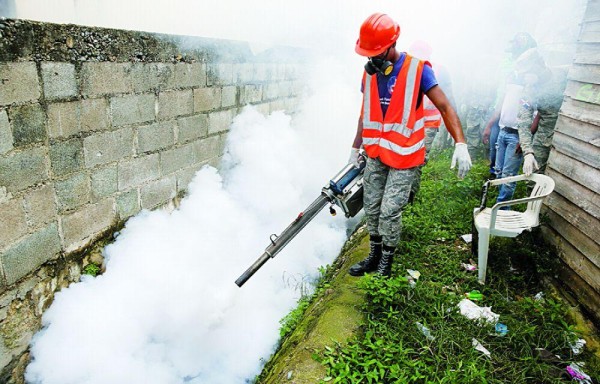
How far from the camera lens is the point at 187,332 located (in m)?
3.32

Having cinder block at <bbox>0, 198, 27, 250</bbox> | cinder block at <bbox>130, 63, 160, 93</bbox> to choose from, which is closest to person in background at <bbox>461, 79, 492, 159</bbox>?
cinder block at <bbox>130, 63, 160, 93</bbox>

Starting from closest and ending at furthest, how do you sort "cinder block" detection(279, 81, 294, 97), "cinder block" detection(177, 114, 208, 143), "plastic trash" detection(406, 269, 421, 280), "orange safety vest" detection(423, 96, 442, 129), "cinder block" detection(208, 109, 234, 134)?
1. "plastic trash" detection(406, 269, 421, 280)
2. "cinder block" detection(177, 114, 208, 143)
3. "cinder block" detection(208, 109, 234, 134)
4. "orange safety vest" detection(423, 96, 442, 129)
5. "cinder block" detection(279, 81, 294, 97)

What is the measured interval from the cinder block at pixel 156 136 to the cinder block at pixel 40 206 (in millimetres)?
930

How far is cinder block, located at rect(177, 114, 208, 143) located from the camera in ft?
13.2

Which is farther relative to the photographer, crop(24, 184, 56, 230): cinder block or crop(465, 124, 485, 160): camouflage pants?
crop(465, 124, 485, 160): camouflage pants

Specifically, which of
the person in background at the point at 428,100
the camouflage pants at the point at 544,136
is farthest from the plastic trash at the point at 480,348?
the camouflage pants at the point at 544,136

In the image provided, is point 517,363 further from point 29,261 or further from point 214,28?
point 214,28

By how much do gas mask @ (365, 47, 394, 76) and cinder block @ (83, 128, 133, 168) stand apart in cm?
212

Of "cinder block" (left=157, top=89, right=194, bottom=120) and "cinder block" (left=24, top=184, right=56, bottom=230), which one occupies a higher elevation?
"cinder block" (left=157, top=89, right=194, bottom=120)

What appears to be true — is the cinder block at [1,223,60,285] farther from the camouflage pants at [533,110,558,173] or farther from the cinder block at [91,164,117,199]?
the camouflage pants at [533,110,558,173]

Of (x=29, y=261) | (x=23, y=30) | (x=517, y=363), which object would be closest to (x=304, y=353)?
(x=517, y=363)

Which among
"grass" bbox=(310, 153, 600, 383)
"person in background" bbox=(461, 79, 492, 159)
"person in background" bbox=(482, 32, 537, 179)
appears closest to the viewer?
"grass" bbox=(310, 153, 600, 383)

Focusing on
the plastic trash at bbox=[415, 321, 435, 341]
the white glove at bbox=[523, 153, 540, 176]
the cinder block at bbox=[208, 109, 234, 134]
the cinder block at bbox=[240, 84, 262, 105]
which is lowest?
the plastic trash at bbox=[415, 321, 435, 341]

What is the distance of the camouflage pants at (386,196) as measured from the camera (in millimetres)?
3131
